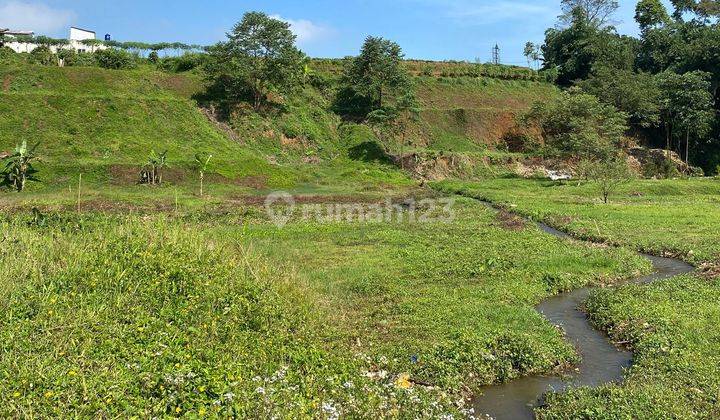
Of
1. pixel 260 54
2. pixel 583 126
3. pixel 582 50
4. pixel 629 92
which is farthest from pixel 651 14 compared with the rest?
pixel 260 54

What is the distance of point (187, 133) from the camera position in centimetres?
4619

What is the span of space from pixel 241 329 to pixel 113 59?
52582 millimetres

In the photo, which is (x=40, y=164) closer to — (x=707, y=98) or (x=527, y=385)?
(x=527, y=385)

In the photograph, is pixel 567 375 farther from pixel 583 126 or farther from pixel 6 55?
pixel 6 55

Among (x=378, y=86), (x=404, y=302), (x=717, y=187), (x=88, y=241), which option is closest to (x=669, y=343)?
(x=404, y=302)

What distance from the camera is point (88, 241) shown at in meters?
13.0

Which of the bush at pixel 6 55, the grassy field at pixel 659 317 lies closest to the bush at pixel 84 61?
the bush at pixel 6 55

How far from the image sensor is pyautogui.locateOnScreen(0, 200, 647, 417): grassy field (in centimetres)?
755

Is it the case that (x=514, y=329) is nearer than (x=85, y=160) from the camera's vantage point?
Yes

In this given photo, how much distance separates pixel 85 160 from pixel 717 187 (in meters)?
46.4

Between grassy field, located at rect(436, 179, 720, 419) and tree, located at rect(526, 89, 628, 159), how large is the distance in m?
15.3

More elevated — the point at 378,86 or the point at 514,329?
the point at 378,86

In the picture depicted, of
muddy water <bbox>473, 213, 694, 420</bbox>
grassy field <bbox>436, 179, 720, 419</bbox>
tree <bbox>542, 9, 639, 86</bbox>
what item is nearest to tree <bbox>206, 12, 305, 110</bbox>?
grassy field <bbox>436, 179, 720, 419</bbox>

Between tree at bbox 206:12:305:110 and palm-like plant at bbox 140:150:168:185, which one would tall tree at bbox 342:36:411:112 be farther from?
palm-like plant at bbox 140:150:168:185
